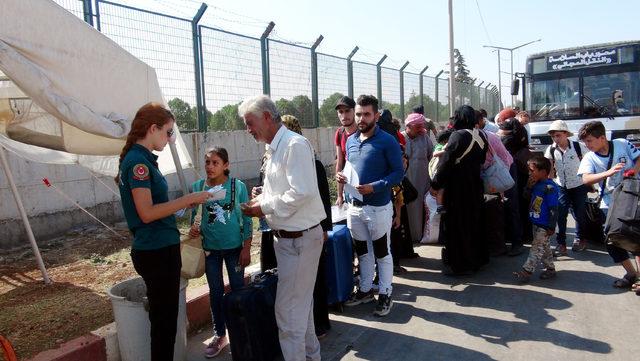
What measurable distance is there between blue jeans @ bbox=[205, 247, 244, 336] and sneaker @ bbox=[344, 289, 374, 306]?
Answer: 50.3 inches

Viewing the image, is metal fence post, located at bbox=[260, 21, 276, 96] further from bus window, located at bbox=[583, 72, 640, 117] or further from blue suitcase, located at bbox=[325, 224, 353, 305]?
bus window, located at bbox=[583, 72, 640, 117]

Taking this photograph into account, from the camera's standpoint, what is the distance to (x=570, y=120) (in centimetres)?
1030

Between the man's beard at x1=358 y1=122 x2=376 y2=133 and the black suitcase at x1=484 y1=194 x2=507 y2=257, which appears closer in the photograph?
the man's beard at x1=358 y1=122 x2=376 y2=133

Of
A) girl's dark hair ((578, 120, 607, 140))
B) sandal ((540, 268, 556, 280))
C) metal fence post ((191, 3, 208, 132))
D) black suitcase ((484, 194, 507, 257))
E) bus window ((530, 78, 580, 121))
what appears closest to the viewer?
girl's dark hair ((578, 120, 607, 140))

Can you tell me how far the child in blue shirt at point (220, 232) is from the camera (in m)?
3.70

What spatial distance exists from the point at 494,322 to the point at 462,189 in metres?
1.59

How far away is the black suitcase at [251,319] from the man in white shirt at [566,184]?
4.27 m

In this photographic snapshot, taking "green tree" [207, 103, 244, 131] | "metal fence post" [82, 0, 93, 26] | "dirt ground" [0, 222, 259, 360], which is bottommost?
"dirt ground" [0, 222, 259, 360]

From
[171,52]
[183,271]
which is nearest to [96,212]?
[171,52]

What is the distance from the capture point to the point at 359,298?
4.72 meters

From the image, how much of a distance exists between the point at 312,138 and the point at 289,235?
30.6ft

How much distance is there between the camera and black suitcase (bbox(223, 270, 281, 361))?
3301 mm

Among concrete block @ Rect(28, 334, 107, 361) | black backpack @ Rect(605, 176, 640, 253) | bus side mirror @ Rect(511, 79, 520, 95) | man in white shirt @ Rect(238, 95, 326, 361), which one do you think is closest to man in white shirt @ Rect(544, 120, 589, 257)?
black backpack @ Rect(605, 176, 640, 253)

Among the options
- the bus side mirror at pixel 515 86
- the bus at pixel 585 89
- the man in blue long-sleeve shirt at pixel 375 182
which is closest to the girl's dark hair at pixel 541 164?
the man in blue long-sleeve shirt at pixel 375 182
